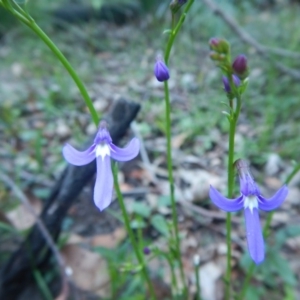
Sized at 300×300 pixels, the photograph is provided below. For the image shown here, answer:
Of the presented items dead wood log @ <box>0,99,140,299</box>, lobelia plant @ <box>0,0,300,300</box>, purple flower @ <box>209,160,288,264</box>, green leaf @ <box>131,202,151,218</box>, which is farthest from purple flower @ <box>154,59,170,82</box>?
green leaf @ <box>131,202,151,218</box>

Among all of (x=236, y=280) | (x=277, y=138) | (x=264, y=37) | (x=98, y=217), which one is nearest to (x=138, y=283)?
(x=236, y=280)

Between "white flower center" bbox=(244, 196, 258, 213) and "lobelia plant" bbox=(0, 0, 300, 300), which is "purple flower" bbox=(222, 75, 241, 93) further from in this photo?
"white flower center" bbox=(244, 196, 258, 213)

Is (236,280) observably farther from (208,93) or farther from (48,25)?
(48,25)

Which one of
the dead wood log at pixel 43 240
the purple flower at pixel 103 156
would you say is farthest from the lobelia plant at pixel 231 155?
the dead wood log at pixel 43 240

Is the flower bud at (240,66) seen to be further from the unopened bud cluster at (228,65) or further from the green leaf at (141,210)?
the green leaf at (141,210)

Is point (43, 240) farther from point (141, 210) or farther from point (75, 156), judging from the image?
point (75, 156)

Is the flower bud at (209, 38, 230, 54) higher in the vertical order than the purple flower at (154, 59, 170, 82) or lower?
higher
